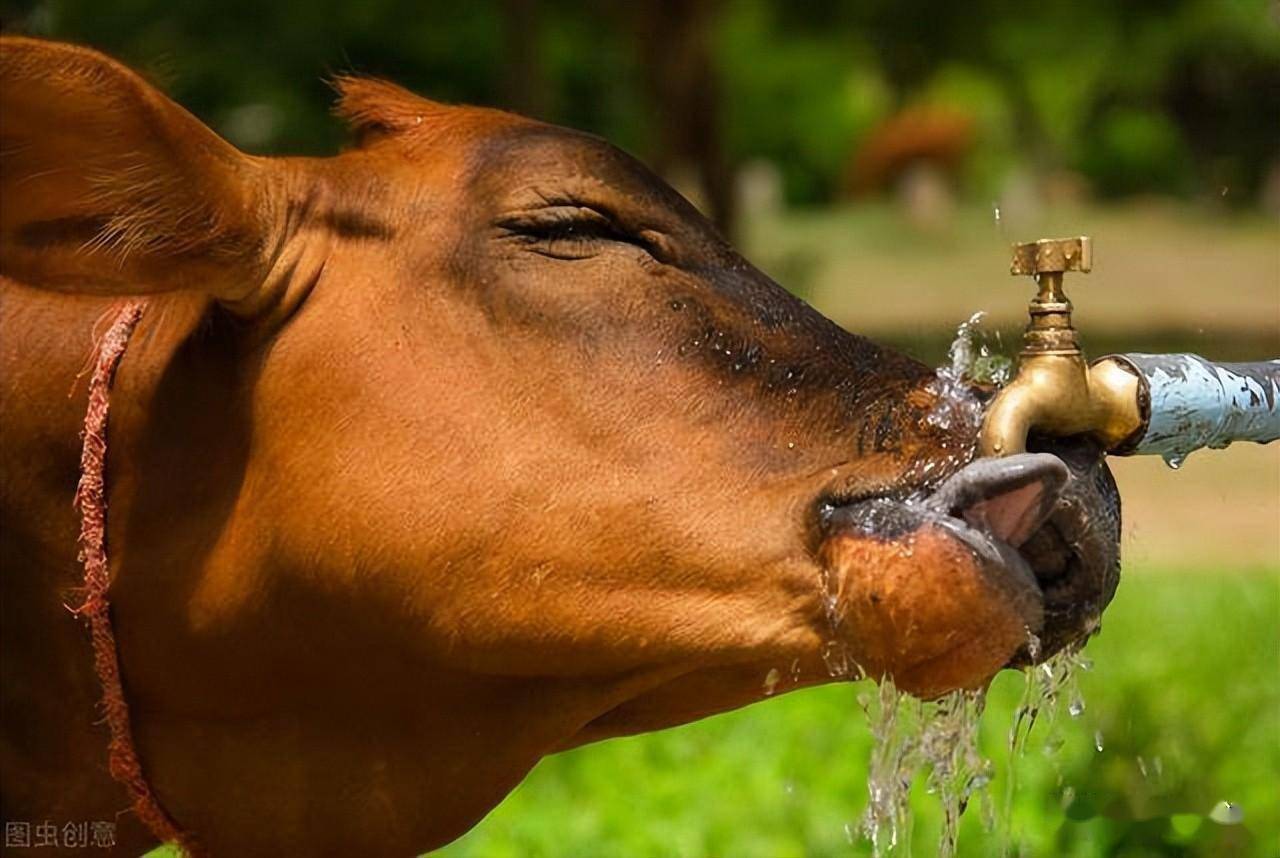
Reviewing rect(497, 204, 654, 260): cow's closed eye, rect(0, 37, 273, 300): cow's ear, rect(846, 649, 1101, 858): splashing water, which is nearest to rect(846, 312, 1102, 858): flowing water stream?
rect(846, 649, 1101, 858): splashing water

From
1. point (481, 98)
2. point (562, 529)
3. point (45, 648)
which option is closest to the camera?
point (562, 529)

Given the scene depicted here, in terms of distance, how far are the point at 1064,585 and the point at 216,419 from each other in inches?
43.9

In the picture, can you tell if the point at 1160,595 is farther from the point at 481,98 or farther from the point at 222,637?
the point at 481,98

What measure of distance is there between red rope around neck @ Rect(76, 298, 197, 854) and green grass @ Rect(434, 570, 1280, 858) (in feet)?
5.38

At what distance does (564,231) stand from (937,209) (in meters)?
33.0

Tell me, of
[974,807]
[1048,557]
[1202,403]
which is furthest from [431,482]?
[974,807]

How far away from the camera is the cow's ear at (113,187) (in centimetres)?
275

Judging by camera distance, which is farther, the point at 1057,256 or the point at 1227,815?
the point at 1227,815

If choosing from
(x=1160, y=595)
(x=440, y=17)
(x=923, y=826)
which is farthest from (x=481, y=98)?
(x=923, y=826)

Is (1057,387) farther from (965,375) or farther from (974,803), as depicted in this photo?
(974,803)

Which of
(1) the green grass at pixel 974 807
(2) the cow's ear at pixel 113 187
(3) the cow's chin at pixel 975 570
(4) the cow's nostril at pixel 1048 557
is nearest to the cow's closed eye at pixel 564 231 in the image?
(2) the cow's ear at pixel 113 187

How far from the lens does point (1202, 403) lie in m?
2.68

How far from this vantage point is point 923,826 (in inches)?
185

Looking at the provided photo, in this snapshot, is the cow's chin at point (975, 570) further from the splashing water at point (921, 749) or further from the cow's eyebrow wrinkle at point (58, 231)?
the cow's eyebrow wrinkle at point (58, 231)
